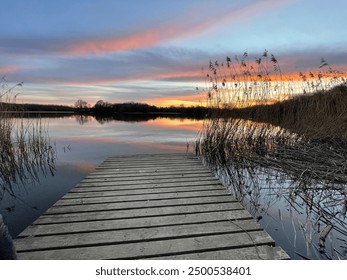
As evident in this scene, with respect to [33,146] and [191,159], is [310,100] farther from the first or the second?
[33,146]

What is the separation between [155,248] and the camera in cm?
165

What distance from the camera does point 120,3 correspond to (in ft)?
18.6

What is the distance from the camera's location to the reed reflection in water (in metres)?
2.21

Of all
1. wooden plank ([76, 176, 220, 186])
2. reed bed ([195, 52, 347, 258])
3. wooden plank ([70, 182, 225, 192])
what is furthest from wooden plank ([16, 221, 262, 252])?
reed bed ([195, 52, 347, 258])

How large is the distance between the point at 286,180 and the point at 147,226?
90.6 inches

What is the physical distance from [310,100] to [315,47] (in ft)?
12.0

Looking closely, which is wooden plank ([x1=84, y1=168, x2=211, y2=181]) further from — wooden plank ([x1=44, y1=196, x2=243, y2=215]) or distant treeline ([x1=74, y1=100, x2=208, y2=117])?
distant treeline ([x1=74, y1=100, x2=208, y2=117])

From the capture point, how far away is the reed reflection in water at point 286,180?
2213 millimetres

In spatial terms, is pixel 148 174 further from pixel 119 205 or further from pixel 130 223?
pixel 130 223

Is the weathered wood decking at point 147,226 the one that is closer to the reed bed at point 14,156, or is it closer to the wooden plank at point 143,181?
the wooden plank at point 143,181

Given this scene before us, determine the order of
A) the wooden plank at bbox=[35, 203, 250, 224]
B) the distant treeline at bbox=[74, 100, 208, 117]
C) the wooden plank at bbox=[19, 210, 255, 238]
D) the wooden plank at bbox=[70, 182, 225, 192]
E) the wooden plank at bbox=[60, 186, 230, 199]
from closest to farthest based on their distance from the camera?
the wooden plank at bbox=[19, 210, 255, 238]
the wooden plank at bbox=[35, 203, 250, 224]
the wooden plank at bbox=[60, 186, 230, 199]
the wooden plank at bbox=[70, 182, 225, 192]
the distant treeline at bbox=[74, 100, 208, 117]

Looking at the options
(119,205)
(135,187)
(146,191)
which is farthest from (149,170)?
(119,205)

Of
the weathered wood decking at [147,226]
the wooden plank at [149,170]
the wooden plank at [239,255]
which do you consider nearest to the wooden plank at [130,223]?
the weathered wood decking at [147,226]

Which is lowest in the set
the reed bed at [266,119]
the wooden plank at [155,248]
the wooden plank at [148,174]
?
the wooden plank at [155,248]
